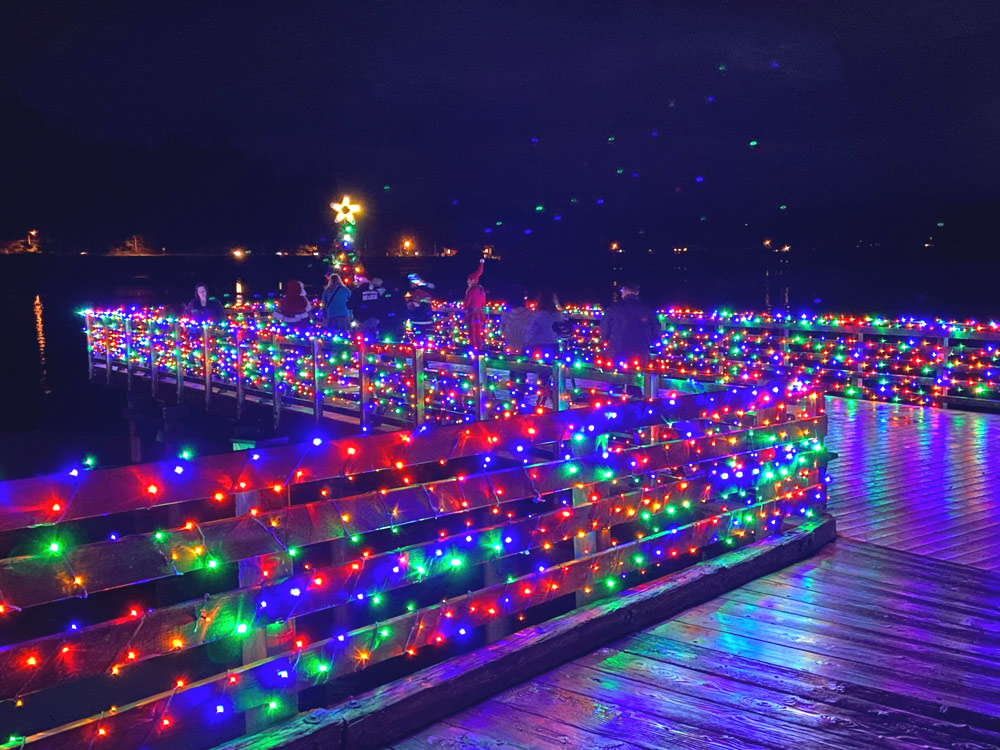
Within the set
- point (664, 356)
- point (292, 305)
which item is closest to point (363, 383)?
point (292, 305)

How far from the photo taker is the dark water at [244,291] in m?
28.3

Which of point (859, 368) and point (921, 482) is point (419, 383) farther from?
point (859, 368)

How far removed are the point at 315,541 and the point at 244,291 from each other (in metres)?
44.9

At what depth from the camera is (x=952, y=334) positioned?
1268 cm

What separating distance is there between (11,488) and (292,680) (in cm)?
124

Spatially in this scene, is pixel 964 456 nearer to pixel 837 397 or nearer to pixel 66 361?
pixel 837 397

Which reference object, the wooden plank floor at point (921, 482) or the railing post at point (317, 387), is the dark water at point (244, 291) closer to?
the railing post at point (317, 387)

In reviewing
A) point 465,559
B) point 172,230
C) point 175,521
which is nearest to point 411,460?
point 465,559

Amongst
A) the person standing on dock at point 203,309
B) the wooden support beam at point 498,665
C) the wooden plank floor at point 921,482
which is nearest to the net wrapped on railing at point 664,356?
the person standing on dock at point 203,309

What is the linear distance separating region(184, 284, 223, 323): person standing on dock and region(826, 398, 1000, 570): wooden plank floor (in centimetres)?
1170

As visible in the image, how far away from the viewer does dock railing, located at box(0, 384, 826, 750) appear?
290 cm

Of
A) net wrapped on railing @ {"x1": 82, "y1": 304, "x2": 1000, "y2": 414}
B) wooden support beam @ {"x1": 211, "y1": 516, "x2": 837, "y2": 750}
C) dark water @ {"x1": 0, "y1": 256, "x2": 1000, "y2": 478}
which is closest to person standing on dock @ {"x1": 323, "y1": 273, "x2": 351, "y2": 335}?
net wrapped on railing @ {"x1": 82, "y1": 304, "x2": 1000, "y2": 414}

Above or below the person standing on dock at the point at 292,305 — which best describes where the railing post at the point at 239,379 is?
below

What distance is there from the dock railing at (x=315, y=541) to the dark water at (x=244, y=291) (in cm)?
2044
